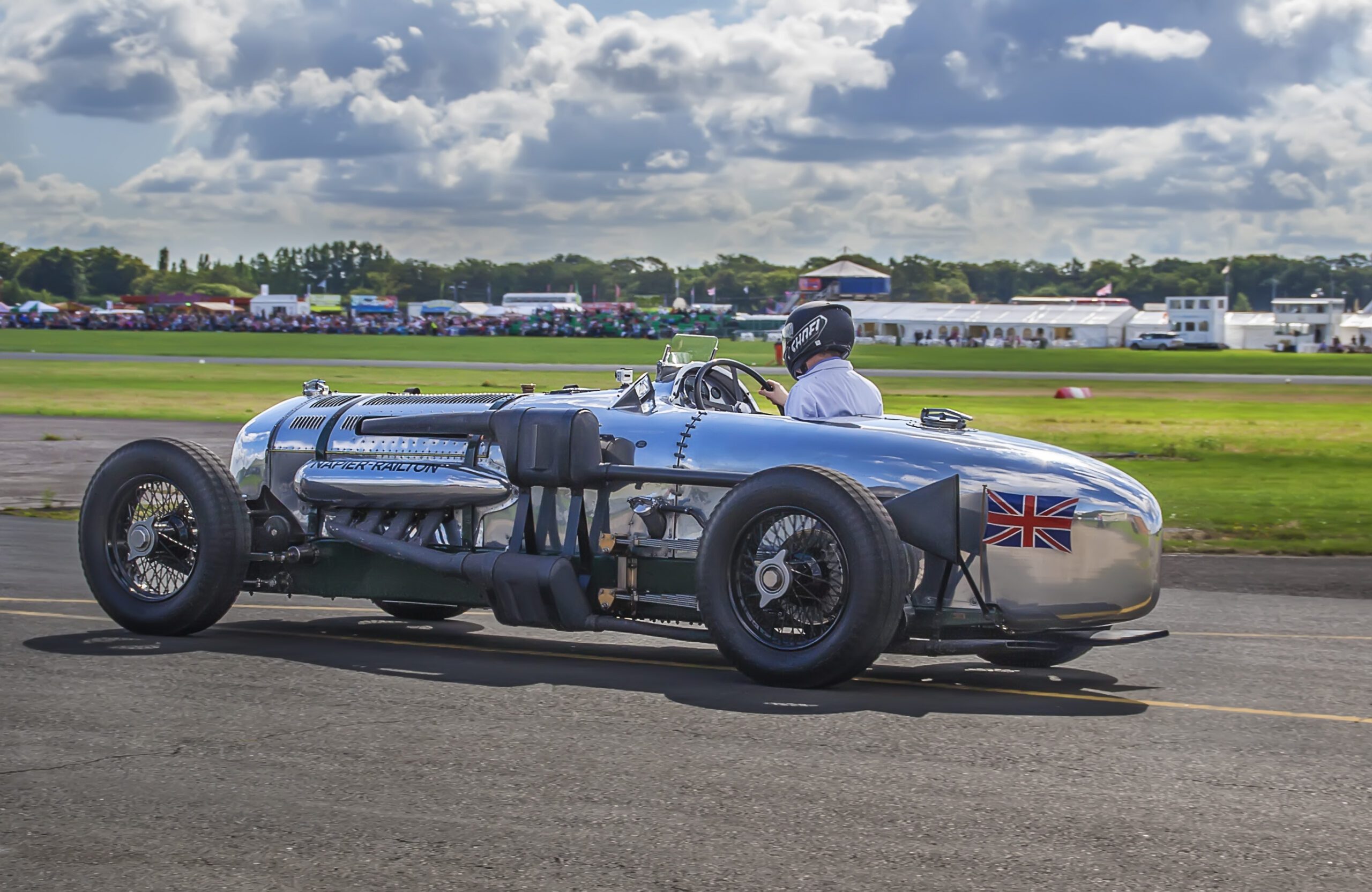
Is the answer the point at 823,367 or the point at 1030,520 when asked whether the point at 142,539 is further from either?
the point at 1030,520

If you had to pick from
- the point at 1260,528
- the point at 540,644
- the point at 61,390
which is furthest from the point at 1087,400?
the point at 540,644

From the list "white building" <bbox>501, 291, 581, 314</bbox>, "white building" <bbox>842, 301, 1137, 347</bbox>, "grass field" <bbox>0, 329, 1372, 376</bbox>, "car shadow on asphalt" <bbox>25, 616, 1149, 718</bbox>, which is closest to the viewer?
"car shadow on asphalt" <bbox>25, 616, 1149, 718</bbox>

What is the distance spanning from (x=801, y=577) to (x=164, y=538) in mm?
3672

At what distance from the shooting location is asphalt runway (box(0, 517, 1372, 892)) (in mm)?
4004

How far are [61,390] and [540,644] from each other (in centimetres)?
3607

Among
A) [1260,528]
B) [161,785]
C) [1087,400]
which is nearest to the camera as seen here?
[161,785]

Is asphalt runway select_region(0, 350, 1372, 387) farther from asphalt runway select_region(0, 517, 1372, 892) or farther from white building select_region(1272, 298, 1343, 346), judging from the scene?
white building select_region(1272, 298, 1343, 346)

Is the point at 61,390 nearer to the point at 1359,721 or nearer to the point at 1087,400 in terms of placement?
the point at 1087,400

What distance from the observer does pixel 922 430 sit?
271 inches

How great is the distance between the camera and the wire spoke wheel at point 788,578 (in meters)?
6.32

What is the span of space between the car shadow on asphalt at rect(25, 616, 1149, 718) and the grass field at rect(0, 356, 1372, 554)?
22.0ft

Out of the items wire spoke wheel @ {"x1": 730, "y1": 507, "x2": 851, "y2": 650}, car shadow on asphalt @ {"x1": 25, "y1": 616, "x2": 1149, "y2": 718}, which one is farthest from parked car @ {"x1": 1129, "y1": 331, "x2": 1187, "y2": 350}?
wire spoke wheel @ {"x1": 730, "y1": 507, "x2": 851, "y2": 650}

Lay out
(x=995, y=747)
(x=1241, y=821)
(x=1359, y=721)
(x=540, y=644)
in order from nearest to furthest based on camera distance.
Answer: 1. (x=1241, y=821)
2. (x=995, y=747)
3. (x=1359, y=721)
4. (x=540, y=644)

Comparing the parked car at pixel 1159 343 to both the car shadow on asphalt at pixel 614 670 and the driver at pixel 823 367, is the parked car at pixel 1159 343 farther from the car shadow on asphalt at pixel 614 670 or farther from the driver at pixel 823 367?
the car shadow on asphalt at pixel 614 670
